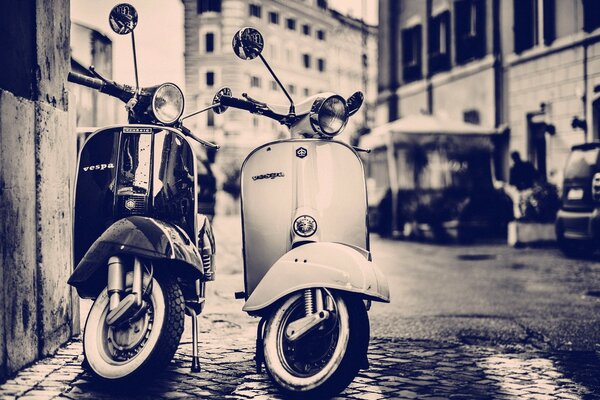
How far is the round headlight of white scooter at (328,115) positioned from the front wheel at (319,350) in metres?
0.91

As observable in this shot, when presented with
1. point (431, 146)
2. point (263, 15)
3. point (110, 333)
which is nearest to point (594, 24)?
point (431, 146)

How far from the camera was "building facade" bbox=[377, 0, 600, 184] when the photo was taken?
55.8ft

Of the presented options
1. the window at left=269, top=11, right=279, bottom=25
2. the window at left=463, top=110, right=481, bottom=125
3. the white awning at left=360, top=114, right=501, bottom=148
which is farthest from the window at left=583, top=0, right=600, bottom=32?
the window at left=269, top=11, right=279, bottom=25

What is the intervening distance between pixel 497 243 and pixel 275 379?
1225 cm

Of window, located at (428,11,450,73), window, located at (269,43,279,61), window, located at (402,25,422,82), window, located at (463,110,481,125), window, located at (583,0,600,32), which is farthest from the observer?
window, located at (269,43,279,61)

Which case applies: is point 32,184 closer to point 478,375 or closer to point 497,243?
point 478,375

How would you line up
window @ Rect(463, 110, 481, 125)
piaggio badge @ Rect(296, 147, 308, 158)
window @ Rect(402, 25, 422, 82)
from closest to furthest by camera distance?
piaggio badge @ Rect(296, 147, 308, 158), window @ Rect(463, 110, 481, 125), window @ Rect(402, 25, 422, 82)

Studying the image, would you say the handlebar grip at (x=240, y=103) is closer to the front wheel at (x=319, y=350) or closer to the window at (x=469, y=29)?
the front wheel at (x=319, y=350)

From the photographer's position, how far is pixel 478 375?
4633 mm

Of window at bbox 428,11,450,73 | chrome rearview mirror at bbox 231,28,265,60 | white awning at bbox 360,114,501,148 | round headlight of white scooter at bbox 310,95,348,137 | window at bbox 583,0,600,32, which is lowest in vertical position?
round headlight of white scooter at bbox 310,95,348,137

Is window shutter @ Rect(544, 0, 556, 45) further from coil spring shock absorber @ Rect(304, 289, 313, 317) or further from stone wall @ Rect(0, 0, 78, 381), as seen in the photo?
coil spring shock absorber @ Rect(304, 289, 313, 317)

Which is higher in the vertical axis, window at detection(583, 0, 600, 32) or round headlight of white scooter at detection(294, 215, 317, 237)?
window at detection(583, 0, 600, 32)

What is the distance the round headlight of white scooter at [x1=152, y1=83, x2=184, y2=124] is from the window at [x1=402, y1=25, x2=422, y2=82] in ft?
67.6

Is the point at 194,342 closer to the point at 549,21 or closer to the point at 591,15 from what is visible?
the point at 591,15
